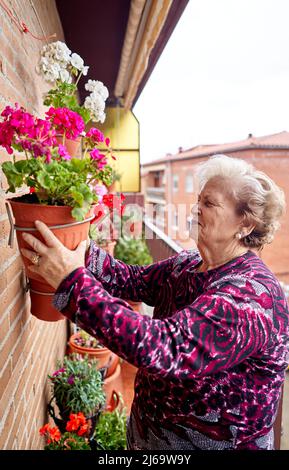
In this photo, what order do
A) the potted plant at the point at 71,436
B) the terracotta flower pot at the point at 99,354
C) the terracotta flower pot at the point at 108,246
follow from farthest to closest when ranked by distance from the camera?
the terracotta flower pot at the point at 108,246 < the terracotta flower pot at the point at 99,354 < the potted plant at the point at 71,436

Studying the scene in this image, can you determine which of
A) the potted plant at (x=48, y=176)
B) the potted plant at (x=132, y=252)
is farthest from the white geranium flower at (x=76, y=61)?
the potted plant at (x=132, y=252)

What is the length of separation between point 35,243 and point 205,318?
1.46 ft

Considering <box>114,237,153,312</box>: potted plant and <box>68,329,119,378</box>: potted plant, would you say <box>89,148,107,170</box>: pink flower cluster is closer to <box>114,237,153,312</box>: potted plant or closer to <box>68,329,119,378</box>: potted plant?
<box>68,329,119,378</box>: potted plant

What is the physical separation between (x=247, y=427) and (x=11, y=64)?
1286 millimetres

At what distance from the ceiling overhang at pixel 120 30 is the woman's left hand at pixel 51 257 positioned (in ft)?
4.80

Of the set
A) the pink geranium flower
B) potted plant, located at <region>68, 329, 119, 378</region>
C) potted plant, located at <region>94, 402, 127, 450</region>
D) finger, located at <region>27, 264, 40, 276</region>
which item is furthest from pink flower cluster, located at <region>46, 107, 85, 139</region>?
potted plant, located at <region>68, 329, 119, 378</region>

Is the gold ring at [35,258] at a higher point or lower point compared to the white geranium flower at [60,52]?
lower

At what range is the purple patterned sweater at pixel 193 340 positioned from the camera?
81cm

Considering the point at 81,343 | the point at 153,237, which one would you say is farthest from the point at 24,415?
the point at 153,237

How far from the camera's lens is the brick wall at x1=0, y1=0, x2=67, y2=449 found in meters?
1.00

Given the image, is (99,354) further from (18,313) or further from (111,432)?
(18,313)

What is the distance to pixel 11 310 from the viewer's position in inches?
42.3

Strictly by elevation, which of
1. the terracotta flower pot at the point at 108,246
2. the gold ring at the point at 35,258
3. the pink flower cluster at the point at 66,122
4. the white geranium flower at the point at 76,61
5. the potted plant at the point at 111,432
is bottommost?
the potted plant at the point at 111,432

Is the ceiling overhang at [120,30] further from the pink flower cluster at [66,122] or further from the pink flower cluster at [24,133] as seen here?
the pink flower cluster at [24,133]
